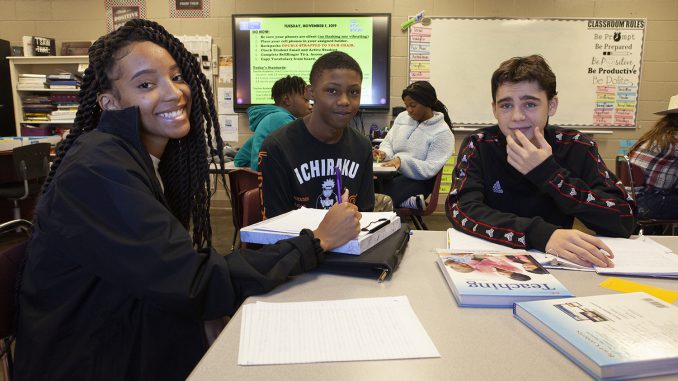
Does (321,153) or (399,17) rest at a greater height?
(399,17)

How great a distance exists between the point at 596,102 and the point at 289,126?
13.5ft

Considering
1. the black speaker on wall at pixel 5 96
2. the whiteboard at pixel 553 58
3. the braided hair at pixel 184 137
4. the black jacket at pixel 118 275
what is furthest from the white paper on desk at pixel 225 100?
the black jacket at pixel 118 275

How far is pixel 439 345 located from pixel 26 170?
3.86 m

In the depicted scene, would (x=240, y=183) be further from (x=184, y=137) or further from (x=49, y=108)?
(x=49, y=108)

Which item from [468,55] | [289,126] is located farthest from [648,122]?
Answer: [289,126]

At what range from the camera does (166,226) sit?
0.78m

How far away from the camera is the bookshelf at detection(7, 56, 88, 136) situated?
465 cm

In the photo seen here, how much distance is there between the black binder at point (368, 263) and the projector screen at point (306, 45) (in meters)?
3.86

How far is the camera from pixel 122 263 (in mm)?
746

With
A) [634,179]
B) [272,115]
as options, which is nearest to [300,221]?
[272,115]

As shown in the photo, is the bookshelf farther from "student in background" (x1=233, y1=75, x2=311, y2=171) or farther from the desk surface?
the desk surface

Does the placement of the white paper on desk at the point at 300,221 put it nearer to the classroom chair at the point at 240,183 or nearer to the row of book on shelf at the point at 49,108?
the classroom chair at the point at 240,183

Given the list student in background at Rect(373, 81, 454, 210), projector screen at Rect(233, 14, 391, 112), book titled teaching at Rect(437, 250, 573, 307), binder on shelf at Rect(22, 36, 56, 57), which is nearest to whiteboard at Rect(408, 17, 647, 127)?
projector screen at Rect(233, 14, 391, 112)

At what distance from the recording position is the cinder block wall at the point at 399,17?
14.9 feet
